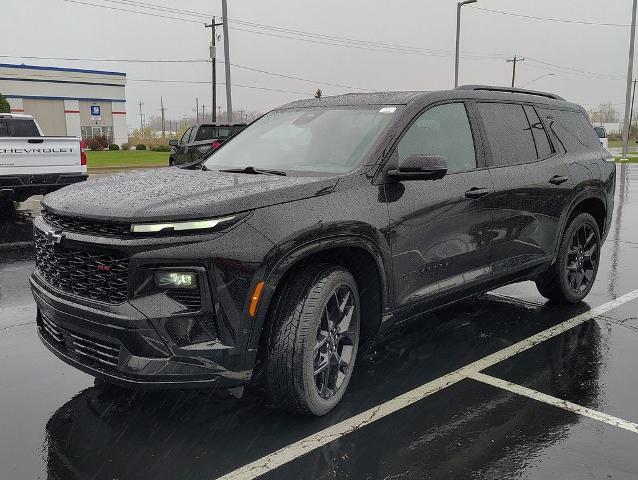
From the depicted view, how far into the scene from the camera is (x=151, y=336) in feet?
9.54

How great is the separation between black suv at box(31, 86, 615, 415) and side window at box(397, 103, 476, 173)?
0.04 ft

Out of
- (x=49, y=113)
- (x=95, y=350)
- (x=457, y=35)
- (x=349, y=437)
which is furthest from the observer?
(x=49, y=113)

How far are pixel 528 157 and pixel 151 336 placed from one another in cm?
342

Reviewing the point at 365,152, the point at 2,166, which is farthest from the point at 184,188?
the point at 2,166

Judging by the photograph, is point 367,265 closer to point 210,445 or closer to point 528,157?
point 210,445

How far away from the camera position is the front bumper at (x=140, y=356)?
2.92m

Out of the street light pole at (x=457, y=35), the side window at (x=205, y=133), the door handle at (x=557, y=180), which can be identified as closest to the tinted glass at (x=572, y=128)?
the door handle at (x=557, y=180)

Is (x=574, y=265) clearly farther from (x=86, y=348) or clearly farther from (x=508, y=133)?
(x=86, y=348)

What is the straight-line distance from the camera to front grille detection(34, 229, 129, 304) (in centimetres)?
298

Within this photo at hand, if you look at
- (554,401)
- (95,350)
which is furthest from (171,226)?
(554,401)

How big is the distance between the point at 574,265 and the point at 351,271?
9.56 feet

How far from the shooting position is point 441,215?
4031 mm

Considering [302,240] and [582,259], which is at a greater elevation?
[302,240]

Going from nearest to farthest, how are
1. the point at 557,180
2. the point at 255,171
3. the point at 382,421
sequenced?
1. the point at 382,421
2. the point at 255,171
3. the point at 557,180
